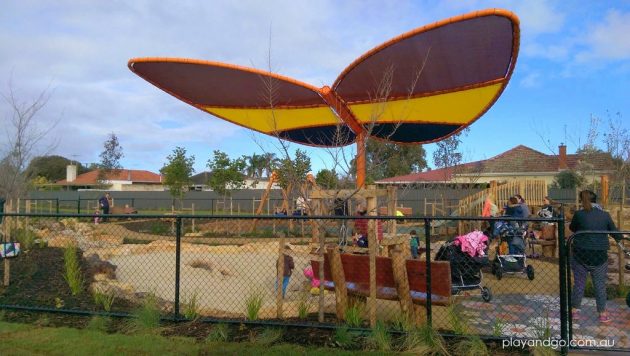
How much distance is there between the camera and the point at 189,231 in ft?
71.4

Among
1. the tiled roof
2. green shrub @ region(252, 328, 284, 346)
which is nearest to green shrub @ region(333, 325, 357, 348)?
green shrub @ region(252, 328, 284, 346)

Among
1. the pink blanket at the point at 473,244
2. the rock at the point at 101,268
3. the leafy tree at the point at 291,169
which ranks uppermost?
the leafy tree at the point at 291,169

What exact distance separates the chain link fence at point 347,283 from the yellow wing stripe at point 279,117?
300 cm

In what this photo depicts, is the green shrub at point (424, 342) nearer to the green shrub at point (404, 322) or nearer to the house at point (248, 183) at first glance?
the green shrub at point (404, 322)

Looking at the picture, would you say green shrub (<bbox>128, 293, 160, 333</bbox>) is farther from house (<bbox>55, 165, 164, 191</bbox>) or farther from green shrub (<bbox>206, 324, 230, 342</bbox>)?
house (<bbox>55, 165, 164, 191</bbox>)

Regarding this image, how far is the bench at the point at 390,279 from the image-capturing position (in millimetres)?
5203

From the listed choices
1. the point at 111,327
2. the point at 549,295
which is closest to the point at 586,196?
the point at 549,295

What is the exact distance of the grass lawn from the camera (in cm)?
469

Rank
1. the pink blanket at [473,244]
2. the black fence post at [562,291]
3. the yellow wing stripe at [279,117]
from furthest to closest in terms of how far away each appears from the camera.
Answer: the yellow wing stripe at [279,117] < the pink blanket at [473,244] < the black fence post at [562,291]

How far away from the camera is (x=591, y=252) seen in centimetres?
609

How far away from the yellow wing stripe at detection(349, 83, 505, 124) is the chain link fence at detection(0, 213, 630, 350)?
2.45m

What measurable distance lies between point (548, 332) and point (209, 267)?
28.4 feet

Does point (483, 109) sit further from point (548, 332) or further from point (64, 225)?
point (64, 225)

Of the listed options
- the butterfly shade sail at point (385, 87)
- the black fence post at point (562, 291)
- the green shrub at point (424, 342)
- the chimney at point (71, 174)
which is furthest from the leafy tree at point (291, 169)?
the chimney at point (71, 174)
